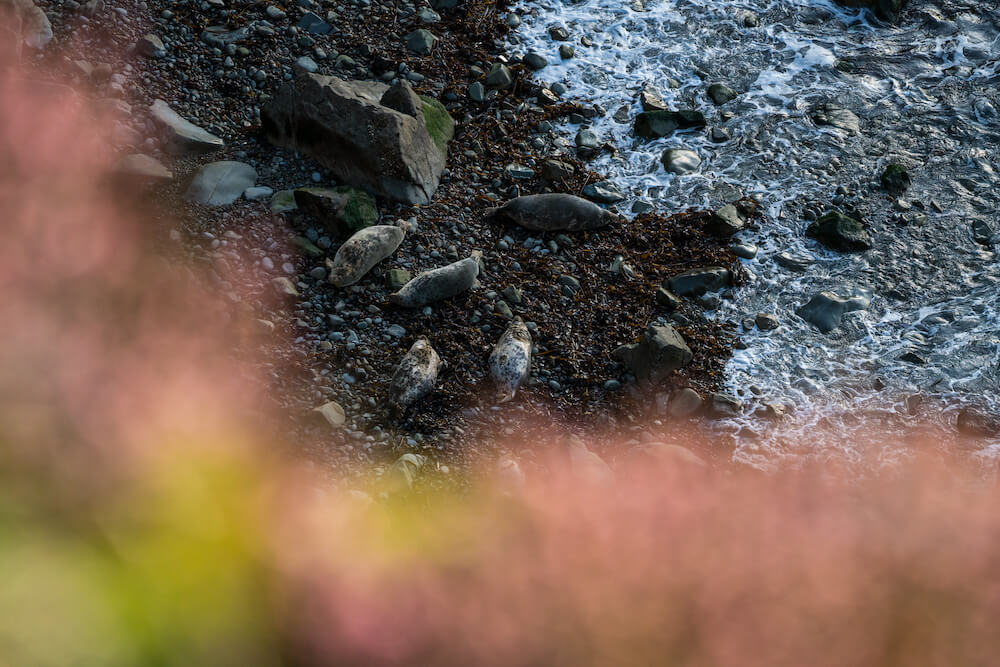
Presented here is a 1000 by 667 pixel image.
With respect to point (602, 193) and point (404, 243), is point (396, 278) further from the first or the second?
point (602, 193)

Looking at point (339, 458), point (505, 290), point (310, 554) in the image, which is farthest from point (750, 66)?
point (310, 554)

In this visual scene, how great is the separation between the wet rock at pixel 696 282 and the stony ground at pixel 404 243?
0.10m

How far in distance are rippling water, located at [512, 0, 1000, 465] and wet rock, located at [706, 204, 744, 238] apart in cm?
10

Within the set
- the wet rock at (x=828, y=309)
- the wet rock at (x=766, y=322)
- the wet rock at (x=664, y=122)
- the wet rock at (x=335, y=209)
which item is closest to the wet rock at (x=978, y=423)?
the wet rock at (x=828, y=309)

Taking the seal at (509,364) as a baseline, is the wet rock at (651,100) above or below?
above

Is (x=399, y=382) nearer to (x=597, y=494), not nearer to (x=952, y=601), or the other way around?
(x=597, y=494)

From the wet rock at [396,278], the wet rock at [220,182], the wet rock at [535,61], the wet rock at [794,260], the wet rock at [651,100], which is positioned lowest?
the wet rock at [396,278]

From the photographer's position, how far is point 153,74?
4949 millimetres

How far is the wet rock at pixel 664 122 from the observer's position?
5.61m

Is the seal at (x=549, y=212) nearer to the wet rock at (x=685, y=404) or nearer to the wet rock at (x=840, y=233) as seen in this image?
the wet rock at (x=685, y=404)

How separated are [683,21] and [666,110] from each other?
129cm

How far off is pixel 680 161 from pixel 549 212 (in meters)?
1.23

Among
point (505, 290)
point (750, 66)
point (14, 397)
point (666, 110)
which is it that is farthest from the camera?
point (750, 66)

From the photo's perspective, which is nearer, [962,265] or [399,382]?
[399,382]
